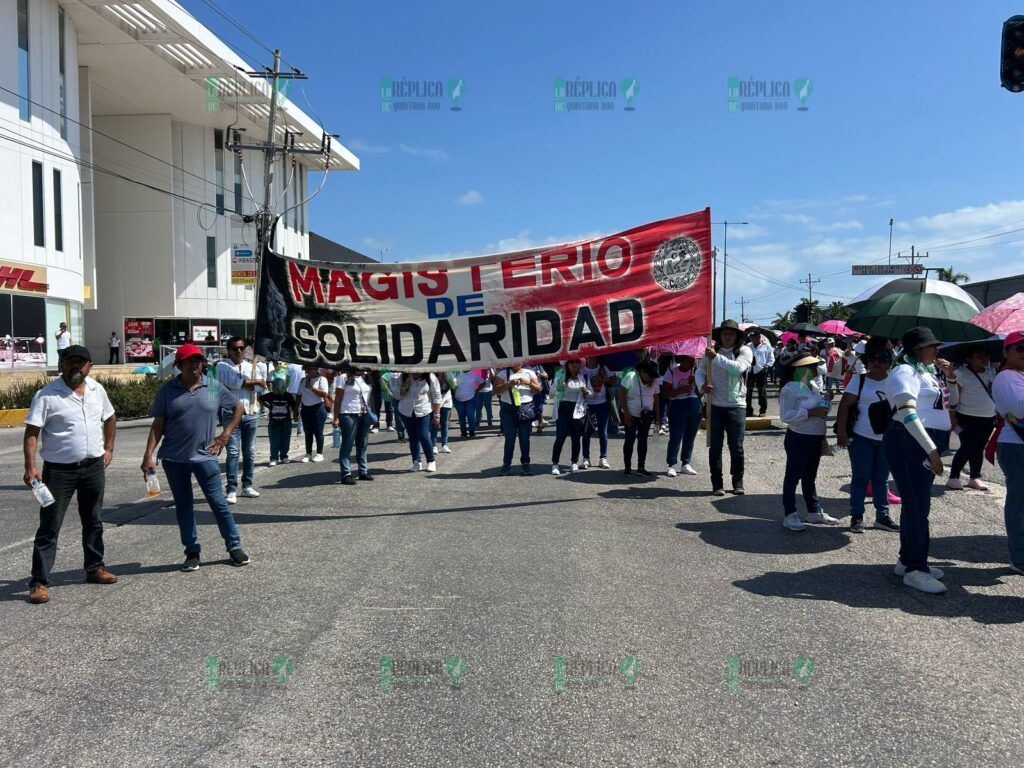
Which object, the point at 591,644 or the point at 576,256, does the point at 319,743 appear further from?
the point at 576,256

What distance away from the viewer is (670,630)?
471 centimetres

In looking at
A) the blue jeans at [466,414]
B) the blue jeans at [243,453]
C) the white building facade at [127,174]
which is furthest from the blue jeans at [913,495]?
the white building facade at [127,174]

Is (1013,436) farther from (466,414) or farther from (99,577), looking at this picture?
(466,414)

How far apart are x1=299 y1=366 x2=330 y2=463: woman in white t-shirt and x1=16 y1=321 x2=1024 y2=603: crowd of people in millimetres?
23

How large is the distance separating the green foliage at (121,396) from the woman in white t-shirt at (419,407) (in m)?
12.8

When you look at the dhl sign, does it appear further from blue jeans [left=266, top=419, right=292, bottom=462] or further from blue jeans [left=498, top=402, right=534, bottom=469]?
blue jeans [left=498, top=402, right=534, bottom=469]

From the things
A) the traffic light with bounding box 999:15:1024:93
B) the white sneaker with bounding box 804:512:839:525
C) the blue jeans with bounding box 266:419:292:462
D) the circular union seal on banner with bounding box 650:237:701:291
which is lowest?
the white sneaker with bounding box 804:512:839:525

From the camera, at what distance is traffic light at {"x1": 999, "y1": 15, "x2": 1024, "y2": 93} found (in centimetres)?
944

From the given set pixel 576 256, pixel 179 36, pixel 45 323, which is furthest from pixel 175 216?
pixel 576 256

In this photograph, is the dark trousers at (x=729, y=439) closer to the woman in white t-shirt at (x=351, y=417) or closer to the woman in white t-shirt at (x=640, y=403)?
the woman in white t-shirt at (x=640, y=403)

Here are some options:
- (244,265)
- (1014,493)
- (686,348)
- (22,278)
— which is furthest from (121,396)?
(1014,493)

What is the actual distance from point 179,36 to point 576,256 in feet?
106

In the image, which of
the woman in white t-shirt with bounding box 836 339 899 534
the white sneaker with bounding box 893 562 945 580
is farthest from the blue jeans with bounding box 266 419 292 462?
the white sneaker with bounding box 893 562 945 580

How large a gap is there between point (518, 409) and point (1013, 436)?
639cm
